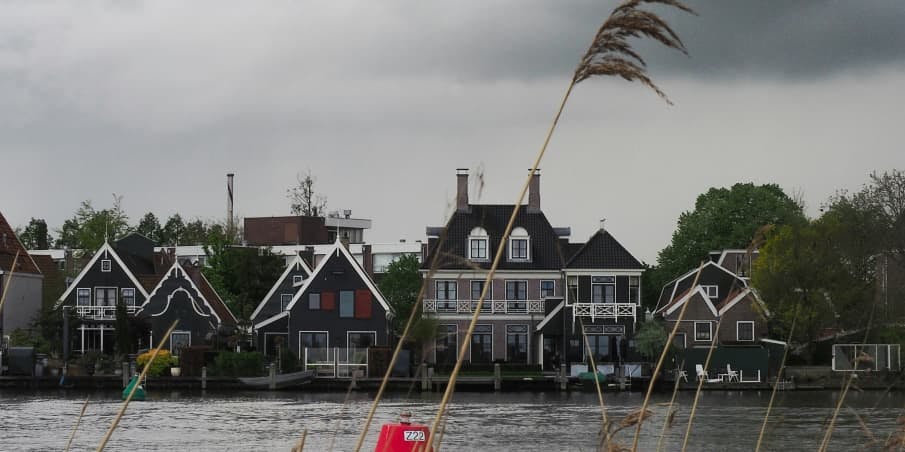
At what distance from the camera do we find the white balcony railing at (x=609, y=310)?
6944cm

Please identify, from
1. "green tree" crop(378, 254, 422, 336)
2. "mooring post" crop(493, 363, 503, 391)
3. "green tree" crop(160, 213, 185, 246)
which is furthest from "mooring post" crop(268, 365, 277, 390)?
"green tree" crop(160, 213, 185, 246)

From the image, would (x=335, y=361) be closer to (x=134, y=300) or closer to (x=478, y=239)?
(x=478, y=239)

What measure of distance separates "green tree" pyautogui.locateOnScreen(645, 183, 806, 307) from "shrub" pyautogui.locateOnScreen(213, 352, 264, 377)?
37.3 metres

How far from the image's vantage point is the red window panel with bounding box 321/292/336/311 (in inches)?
2795

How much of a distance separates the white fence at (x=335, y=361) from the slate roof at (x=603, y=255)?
1128 centimetres

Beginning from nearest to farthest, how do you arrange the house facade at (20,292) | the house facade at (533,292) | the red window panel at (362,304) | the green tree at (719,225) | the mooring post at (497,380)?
1. the mooring post at (497,380)
2. the house facade at (533,292)
3. the red window panel at (362,304)
4. the house facade at (20,292)
5. the green tree at (719,225)

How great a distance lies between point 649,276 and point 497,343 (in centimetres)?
2821

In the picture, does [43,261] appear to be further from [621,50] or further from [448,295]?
[621,50]

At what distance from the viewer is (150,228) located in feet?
450

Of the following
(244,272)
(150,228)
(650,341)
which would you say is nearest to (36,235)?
(150,228)

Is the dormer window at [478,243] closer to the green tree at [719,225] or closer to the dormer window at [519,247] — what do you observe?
the dormer window at [519,247]

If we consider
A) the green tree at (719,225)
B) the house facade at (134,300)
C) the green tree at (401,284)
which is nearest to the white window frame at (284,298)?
the house facade at (134,300)

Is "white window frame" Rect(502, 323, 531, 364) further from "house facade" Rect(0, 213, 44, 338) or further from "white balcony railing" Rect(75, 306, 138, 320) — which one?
"house facade" Rect(0, 213, 44, 338)

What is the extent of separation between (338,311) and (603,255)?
1319cm
